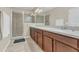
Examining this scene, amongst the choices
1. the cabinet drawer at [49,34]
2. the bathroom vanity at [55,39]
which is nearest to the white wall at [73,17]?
the bathroom vanity at [55,39]

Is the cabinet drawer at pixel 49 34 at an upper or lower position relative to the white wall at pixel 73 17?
lower

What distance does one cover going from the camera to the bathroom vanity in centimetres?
88

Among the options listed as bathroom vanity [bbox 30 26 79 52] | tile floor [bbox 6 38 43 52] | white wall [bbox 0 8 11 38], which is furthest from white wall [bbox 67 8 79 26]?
white wall [bbox 0 8 11 38]

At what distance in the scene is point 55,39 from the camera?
1.07 meters

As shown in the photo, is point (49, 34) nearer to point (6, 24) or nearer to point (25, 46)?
point (25, 46)

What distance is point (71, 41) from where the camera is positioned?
34.7 inches

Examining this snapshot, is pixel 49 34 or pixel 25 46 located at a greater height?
pixel 49 34

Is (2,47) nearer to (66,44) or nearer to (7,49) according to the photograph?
(7,49)

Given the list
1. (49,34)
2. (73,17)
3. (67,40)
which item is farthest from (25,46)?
(73,17)

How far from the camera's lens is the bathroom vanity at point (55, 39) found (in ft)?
2.90

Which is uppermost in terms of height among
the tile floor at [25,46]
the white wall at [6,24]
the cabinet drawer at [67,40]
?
the white wall at [6,24]

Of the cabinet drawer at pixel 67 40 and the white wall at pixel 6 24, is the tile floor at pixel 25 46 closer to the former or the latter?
the white wall at pixel 6 24
